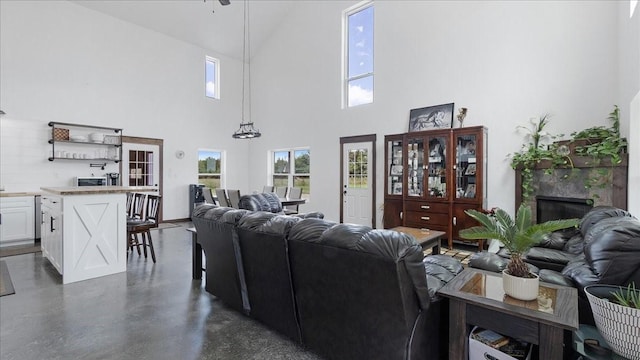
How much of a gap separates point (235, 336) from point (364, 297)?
128 cm

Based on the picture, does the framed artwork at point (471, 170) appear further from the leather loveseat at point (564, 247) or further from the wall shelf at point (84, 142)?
the wall shelf at point (84, 142)

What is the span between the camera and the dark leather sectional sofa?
5.05 feet

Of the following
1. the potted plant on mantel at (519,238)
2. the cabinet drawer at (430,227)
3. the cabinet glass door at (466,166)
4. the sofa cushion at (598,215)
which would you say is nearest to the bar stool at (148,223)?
the cabinet drawer at (430,227)

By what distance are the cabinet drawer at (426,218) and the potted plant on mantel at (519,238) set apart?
355cm

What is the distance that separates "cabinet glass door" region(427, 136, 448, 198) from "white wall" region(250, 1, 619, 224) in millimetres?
723

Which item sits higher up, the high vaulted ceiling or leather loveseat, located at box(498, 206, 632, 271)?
the high vaulted ceiling

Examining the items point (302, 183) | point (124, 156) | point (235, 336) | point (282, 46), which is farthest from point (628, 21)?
point (124, 156)

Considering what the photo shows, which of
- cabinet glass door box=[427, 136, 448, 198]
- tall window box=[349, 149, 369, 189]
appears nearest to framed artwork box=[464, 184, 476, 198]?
cabinet glass door box=[427, 136, 448, 198]

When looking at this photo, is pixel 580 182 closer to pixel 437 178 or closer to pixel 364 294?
pixel 437 178

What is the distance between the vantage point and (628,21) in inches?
130

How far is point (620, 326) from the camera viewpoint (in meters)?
1.33

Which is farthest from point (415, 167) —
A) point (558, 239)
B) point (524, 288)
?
point (524, 288)

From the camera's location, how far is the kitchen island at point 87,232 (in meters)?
3.46

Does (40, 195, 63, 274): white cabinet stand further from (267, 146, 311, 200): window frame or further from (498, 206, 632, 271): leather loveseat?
(267, 146, 311, 200): window frame
